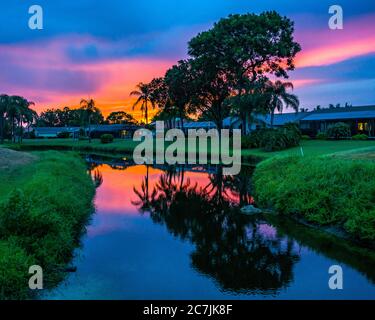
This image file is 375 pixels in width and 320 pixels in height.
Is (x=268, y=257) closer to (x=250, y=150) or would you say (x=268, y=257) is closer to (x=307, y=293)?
(x=307, y=293)

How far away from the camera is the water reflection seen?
1252cm

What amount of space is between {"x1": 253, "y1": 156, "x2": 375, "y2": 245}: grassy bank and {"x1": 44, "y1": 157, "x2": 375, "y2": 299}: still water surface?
0.90m

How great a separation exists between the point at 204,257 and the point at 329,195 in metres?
7.20

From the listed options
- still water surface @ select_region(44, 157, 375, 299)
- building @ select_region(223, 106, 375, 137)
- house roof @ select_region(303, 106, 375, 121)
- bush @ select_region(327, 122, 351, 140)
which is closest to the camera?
still water surface @ select_region(44, 157, 375, 299)

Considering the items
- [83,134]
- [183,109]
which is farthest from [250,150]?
[83,134]

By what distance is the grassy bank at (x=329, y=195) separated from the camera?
15.6 m

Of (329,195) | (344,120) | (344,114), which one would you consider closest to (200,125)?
(344,114)

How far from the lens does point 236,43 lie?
2122 inches

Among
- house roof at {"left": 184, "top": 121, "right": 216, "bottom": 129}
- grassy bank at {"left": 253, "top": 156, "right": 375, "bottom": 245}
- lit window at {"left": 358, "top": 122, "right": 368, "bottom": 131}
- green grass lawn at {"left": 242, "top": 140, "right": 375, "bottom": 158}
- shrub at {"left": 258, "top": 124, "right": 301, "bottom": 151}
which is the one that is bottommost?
grassy bank at {"left": 253, "top": 156, "right": 375, "bottom": 245}

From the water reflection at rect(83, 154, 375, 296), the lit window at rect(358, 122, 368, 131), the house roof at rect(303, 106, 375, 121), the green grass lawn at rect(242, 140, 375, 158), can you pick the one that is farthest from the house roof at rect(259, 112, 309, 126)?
the water reflection at rect(83, 154, 375, 296)

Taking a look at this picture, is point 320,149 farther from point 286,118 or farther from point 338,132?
point 286,118

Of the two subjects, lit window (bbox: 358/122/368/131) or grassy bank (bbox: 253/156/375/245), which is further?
lit window (bbox: 358/122/368/131)

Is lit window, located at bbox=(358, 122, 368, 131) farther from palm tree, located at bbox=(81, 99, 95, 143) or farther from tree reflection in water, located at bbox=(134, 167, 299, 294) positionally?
palm tree, located at bbox=(81, 99, 95, 143)
